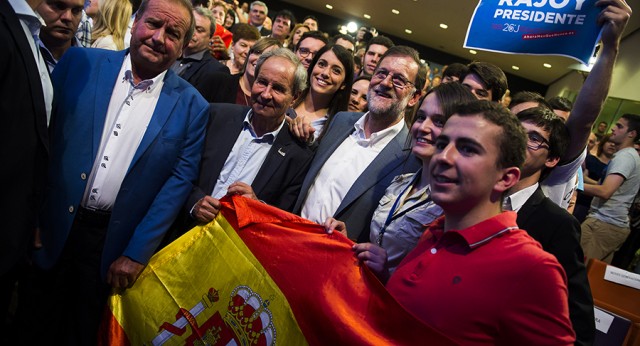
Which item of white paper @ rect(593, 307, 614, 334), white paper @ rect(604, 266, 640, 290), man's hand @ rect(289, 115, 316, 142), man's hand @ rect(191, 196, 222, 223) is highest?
man's hand @ rect(289, 115, 316, 142)

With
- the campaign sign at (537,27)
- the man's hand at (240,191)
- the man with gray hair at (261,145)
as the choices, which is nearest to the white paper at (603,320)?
the campaign sign at (537,27)

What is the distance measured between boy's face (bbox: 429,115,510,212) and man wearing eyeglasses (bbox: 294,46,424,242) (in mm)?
917

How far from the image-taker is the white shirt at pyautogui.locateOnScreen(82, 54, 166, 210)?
233 centimetres

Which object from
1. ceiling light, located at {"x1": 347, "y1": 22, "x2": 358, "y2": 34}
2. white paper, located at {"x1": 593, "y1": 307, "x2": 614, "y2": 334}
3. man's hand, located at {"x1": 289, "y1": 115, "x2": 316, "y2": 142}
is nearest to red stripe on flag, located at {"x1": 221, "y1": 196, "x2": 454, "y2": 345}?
man's hand, located at {"x1": 289, "y1": 115, "x2": 316, "y2": 142}

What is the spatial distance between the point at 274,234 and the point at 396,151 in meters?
0.99

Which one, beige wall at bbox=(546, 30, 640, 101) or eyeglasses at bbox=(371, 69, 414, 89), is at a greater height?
beige wall at bbox=(546, 30, 640, 101)

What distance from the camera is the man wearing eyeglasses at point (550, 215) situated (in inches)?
76.7

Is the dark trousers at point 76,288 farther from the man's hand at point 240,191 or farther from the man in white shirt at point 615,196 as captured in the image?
the man in white shirt at point 615,196

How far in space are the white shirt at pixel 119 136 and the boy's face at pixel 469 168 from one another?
1561mm

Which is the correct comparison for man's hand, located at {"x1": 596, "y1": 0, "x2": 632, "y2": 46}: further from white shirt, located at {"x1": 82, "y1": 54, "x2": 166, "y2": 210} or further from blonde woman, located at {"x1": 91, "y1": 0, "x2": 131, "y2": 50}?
blonde woman, located at {"x1": 91, "y1": 0, "x2": 131, "y2": 50}

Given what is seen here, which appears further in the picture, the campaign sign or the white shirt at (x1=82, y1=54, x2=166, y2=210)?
the campaign sign

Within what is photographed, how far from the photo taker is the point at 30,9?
171cm

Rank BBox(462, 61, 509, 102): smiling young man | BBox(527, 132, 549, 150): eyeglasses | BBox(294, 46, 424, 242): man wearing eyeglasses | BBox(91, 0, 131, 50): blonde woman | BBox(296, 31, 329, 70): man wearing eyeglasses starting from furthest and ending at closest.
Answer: BBox(296, 31, 329, 70): man wearing eyeglasses < BBox(91, 0, 131, 50): blonde woman < BBox(462, 61, 509, 102): smiling young man < BBox(294, 46, 424, 242): man wearing eyeglasses < BBox(527, 132, 549, 150): eyeglasses

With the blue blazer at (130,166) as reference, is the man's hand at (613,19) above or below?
above
